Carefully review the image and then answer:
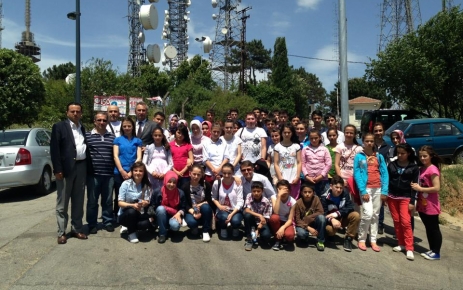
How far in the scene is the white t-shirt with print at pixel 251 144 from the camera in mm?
6098

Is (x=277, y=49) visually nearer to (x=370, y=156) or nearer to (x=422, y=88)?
(x=422, y=88)

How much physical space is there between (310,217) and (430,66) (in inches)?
508

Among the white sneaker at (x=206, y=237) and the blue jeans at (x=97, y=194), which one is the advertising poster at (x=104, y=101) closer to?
the blue jeans at (x=97, y=194)

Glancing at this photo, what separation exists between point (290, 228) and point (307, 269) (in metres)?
0.76

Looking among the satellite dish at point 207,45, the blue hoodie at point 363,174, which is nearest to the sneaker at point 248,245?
the blue hoodie at point 363,174

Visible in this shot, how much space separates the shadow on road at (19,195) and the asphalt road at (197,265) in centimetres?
250

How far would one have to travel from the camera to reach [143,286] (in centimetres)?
371

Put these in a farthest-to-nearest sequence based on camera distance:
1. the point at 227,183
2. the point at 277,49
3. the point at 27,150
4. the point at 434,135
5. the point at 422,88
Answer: the point at 277,49
the point at 422,88
the point at 434,135
the point at 27,150
the point at 227,183

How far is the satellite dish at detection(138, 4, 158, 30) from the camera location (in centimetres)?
2608

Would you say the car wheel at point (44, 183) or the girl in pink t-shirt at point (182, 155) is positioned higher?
the girl in pink t-shirt at point (182, 155)

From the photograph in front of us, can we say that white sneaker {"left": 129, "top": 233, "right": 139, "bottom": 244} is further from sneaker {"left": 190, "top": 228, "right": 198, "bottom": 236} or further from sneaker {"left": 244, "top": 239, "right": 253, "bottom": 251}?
sneaker {"left": 244, "top": 239, "right": 253, "bottom": 251}

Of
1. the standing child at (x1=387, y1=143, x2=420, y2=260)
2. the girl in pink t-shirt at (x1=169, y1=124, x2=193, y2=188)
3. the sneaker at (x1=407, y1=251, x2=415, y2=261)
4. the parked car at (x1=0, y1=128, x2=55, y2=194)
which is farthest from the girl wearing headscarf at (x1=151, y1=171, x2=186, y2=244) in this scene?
the parked car at (x1=0, y1=128, x2=55, y2=194)

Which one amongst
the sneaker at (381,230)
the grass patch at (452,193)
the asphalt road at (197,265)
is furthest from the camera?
the grass patch at (452,193)

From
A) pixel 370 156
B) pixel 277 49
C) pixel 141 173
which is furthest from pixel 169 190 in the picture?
pixel 277 49
